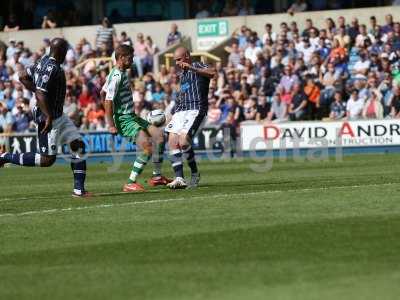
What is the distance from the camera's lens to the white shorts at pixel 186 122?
673 inches

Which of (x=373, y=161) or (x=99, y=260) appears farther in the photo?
(x=373, y=161)

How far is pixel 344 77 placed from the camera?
30.5m

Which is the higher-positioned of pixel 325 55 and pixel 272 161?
pixel 325 55

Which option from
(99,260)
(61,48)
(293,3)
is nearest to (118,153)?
(293,3)

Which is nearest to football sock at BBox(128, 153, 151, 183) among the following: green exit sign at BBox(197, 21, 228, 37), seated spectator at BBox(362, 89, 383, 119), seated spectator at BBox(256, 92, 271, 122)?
seated spectator at BBox(362, 89, 383, 119)

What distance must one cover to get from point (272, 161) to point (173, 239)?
51.4 ft

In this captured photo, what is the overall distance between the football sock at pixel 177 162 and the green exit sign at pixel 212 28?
1918 cm

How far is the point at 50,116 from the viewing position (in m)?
15.1

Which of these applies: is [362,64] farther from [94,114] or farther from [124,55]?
[124,55]

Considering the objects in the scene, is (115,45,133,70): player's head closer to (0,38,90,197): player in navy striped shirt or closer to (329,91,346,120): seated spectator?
(0,38,90,197): player in navy striped shirt

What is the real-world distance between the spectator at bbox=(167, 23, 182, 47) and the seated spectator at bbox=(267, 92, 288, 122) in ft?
19.9

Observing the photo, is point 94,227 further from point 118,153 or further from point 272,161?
point 118,153

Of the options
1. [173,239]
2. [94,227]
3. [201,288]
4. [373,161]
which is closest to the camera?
[201,288]

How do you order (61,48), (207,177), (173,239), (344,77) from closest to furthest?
(173,239) < (61,48) < (207,177) < (344,77)
